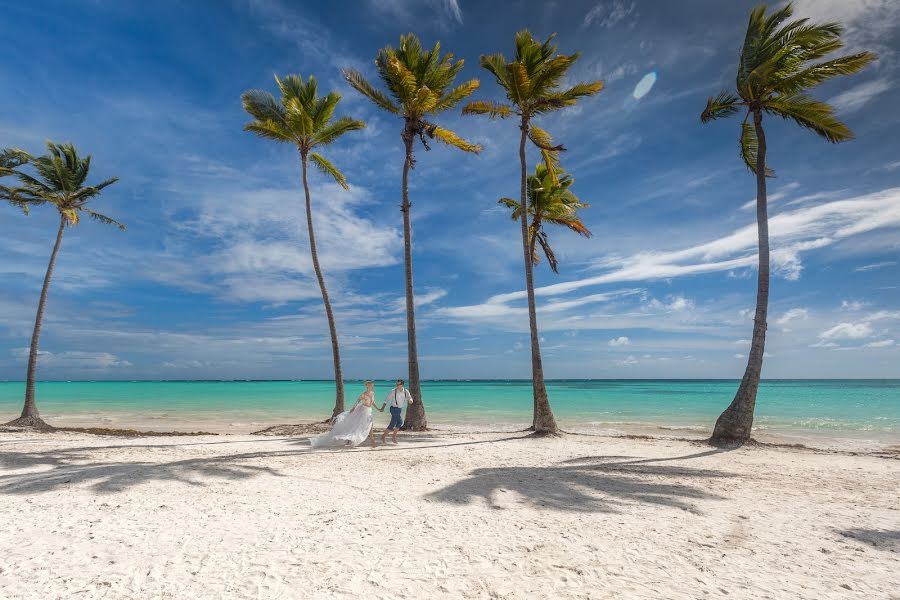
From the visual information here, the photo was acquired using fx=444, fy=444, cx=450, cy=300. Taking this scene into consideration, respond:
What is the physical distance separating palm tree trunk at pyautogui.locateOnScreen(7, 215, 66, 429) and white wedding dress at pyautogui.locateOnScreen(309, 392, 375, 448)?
40.0ft

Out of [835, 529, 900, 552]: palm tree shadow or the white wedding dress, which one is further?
the white wedding dress

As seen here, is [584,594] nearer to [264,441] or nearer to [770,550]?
[770,550]

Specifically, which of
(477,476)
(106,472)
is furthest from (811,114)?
(106,472)

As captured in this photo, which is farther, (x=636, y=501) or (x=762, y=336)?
(x=762, y=336)

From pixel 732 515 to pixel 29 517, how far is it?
901cm


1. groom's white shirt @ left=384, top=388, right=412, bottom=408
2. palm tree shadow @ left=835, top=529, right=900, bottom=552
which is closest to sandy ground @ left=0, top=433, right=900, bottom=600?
palm tree shadow @ left=835, top=529, right=900, bottom=552

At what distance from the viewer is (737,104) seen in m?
13.4

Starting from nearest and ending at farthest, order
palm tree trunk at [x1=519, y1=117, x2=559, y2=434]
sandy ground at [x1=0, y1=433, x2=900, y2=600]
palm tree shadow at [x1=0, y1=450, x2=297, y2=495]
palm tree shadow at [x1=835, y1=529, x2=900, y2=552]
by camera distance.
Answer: sandy ground at [x1=0, y1=433, x2=900, y2=600] → palm tree shadow at [x1=835, y1=529, x2=900, y2=552] → palm tree shadow at [x1=0, y1=450, x2=297, y2=495] → palm tree trunk at [x1=519, y1=117, x2=559, y2=434]

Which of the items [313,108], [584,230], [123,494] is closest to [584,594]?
[123,494]

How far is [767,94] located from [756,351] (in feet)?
24.5

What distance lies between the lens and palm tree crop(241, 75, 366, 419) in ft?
55.7

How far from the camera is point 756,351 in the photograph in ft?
42.0

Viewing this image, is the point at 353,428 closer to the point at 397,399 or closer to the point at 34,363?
the point at 397,399

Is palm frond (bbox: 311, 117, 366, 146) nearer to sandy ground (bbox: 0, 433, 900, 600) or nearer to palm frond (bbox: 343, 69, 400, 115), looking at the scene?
palm frond (bbox: 343, 69, 400, 115)
